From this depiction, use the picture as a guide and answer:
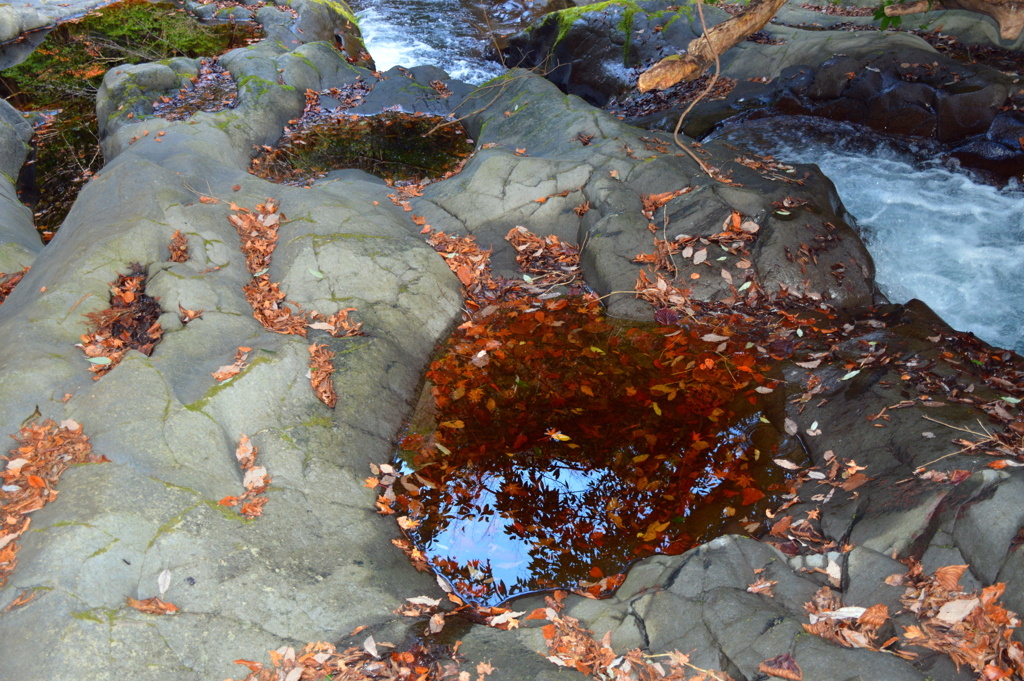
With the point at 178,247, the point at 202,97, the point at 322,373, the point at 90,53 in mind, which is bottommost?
the point at 322,373

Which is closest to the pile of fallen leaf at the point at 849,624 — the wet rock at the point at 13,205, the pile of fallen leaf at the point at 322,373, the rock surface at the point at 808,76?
the pile of fallen leaf at the point at 322,373

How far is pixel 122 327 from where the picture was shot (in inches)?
175

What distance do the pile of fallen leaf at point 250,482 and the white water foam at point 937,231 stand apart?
6791 mm

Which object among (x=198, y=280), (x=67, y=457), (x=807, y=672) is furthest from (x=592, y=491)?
(x=198, y=280)

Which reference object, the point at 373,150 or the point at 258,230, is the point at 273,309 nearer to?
the point at 258,230

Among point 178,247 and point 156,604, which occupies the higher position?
point 178,247

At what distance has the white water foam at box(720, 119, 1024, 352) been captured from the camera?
6074mm

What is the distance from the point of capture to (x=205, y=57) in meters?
10.7

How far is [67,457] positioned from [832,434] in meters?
5.36

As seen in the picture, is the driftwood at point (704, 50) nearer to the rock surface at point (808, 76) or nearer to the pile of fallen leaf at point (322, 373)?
the pile of fallen leaf at point (322, 373)

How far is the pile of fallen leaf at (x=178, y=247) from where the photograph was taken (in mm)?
5184

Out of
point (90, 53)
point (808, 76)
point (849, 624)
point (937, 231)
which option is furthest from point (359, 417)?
point (90, 53)

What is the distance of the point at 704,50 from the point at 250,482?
464cm

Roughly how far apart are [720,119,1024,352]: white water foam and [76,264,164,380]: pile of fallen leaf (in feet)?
24.9
